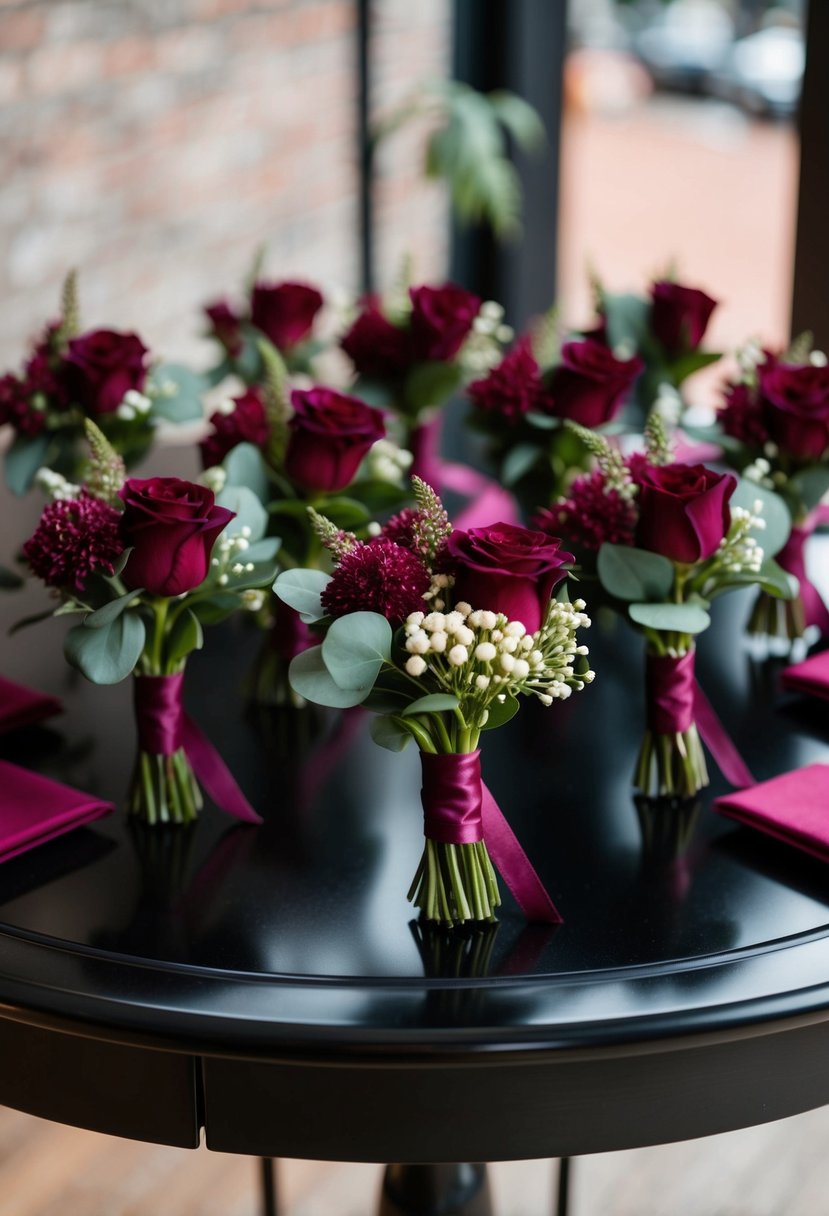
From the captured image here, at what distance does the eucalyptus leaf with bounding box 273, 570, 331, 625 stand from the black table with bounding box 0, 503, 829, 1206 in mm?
231

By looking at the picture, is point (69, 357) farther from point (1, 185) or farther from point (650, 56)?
point (650, 56)

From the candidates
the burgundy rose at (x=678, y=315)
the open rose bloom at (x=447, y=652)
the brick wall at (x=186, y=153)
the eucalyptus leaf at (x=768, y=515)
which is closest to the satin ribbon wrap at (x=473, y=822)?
the open rose bloom at (x=447, y=652)

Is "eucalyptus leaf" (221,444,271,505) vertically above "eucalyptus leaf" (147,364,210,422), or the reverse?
"eucalyptus leaf" (221,444,271,505)

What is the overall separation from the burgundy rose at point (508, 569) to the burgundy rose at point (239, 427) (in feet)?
1.61

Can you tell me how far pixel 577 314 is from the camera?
578 cm

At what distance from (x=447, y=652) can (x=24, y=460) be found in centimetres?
79

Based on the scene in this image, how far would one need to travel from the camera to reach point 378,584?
1.01 m

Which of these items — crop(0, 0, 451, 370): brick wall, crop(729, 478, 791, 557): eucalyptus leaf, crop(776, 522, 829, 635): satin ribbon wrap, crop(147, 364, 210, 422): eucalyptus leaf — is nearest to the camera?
crop(729, 478, 791, 557): eucalyptus leaf

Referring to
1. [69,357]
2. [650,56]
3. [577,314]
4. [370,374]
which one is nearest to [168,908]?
[69,357]

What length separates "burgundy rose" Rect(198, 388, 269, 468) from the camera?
4.78 feet

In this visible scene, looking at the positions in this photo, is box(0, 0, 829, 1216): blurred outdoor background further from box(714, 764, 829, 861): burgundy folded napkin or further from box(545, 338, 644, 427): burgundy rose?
box(714, 764, 829, 861): burgundy folded napkin

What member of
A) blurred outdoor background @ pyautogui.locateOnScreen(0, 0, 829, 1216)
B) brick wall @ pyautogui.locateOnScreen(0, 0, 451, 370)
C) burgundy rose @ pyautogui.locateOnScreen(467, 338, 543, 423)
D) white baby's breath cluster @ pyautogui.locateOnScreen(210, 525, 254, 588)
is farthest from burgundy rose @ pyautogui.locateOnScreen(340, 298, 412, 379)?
brick wall @ pyautogui.locateOnScreen(0, 0, 451, 370)

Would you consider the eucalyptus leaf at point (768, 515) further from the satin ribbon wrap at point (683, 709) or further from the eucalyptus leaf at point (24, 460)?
the eucalyptus leaf at point (24, 460)

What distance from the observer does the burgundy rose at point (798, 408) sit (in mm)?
1391
